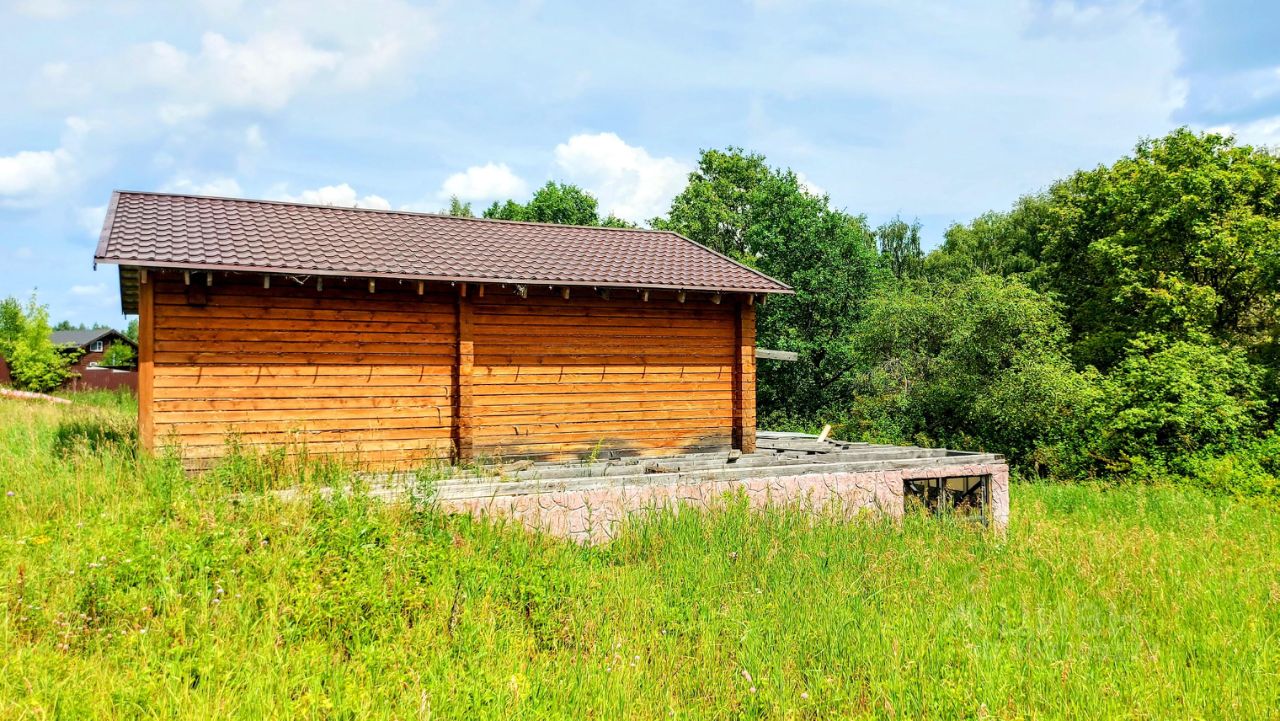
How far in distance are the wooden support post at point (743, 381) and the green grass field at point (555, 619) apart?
15.6 ft

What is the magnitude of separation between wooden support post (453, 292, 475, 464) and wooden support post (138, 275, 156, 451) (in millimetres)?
4057

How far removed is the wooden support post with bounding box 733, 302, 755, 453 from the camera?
13.9 m

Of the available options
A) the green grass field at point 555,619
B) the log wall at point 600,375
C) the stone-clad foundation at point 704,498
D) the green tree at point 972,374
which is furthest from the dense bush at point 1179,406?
the log wall at point 600,375

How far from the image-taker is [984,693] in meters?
5.32

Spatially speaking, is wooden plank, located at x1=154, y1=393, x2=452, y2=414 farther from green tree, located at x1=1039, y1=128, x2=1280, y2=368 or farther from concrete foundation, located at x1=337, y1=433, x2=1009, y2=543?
green tree, located at x1=1039, y1=128, x2=1280, y2=368

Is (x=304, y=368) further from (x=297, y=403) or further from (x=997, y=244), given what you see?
(x=997, y=244)

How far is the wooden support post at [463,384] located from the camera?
1197 centimetres

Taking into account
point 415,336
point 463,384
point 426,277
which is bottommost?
point 463,384

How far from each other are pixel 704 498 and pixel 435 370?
15.6ft

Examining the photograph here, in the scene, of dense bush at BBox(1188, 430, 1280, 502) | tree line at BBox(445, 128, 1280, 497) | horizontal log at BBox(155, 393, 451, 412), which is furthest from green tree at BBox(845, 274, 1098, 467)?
horizontal log at BBox(155, 393, 451, 412)

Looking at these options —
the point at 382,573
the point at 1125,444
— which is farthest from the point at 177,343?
→ the point at 1125,444

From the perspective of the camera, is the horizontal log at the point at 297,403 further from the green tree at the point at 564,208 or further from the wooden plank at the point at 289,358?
the green tree at the point at 564,208

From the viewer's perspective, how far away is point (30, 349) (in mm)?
35938

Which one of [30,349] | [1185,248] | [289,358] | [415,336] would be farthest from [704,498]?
[30,349]
